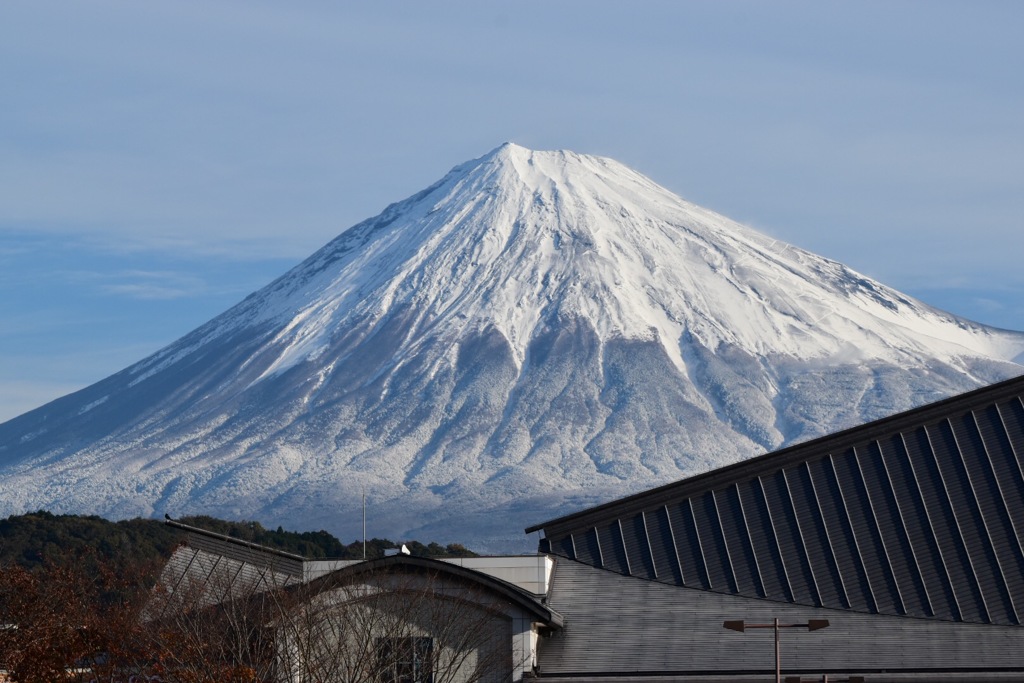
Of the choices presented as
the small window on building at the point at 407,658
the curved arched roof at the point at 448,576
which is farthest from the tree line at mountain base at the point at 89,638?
the small window on building at the point at 407,658

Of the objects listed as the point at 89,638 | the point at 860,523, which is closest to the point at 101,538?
the point at 89,638

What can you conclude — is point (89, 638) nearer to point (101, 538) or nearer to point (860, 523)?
point (860, 523)

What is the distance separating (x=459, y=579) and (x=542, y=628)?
7.08 ft

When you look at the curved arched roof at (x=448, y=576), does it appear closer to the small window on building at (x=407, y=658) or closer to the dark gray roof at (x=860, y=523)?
the small window on building at (x=407, y=658)

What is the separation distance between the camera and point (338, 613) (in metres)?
32.7

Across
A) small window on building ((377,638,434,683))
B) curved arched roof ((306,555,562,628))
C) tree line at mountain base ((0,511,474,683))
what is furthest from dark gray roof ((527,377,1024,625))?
tree line at mountain base ((0,511,474,683))

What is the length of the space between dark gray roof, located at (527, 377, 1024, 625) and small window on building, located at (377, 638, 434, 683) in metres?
5.70

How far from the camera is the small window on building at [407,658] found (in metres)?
32.0

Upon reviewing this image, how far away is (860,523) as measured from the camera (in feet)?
122

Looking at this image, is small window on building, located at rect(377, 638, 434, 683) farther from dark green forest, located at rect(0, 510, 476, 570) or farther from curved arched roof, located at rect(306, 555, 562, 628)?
dark green forest, located at rect(0, 510, 476, 570)

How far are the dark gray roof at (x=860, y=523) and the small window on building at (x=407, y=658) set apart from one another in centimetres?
570

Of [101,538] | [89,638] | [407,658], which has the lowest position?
[407,658]

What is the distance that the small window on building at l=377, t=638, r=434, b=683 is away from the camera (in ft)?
105

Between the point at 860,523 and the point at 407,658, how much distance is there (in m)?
10.8
